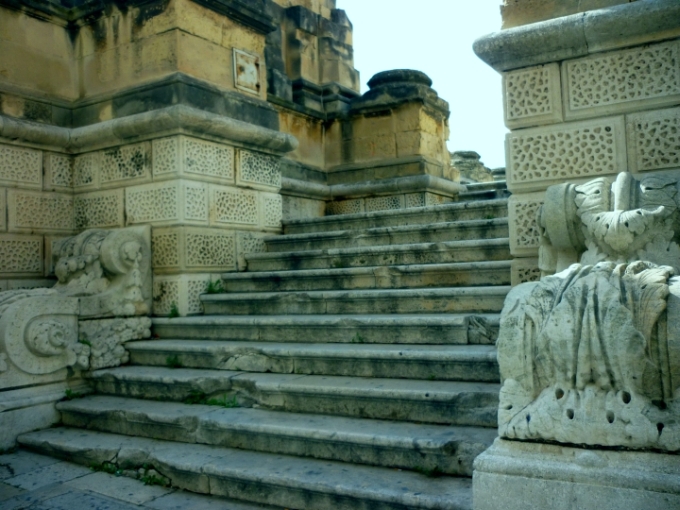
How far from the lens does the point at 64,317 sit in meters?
4.43

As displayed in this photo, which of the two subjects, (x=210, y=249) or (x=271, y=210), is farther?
(x=271, y=210)

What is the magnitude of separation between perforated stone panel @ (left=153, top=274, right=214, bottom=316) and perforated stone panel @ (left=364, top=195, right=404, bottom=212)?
344 centimetres

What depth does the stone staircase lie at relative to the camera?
9.55ft

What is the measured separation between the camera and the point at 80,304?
14.9 feet

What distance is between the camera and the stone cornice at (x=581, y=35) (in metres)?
3.19

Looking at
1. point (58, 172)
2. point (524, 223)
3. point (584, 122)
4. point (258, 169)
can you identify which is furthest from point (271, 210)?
point (584, 122)

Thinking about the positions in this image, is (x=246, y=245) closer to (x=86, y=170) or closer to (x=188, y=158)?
(x=188, y=158)

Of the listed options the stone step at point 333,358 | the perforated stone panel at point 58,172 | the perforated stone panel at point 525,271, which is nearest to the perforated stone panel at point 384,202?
the perforated stone panel at point 58,172

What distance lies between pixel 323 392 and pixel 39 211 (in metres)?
3.31

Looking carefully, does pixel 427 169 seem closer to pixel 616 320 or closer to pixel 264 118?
pixel 264 118

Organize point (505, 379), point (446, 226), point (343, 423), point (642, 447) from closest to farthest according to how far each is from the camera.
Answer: point (642, 447)
point (505, 379)
point (343, 423)
point (446, 226)

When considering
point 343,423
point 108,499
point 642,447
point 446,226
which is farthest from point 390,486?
point 446,226

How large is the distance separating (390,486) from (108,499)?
58.3 inches

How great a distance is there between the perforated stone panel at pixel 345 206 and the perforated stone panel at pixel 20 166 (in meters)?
3.92
